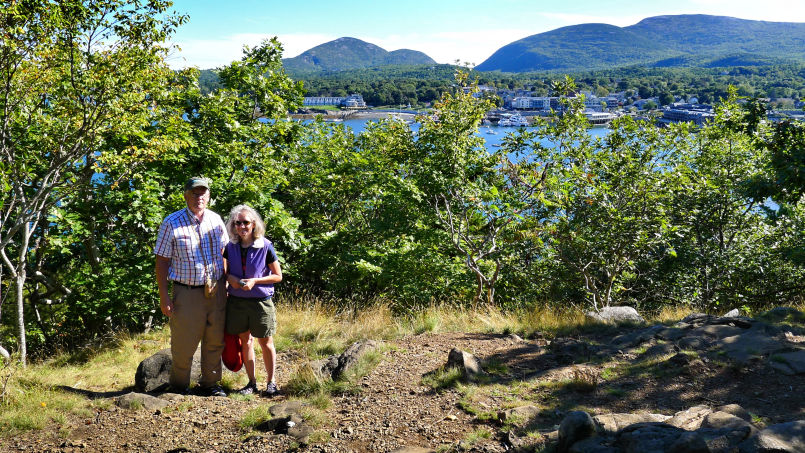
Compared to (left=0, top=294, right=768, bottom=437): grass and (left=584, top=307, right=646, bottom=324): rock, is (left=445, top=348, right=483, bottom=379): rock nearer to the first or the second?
(left=0, top=294, right=768, bottom=437): grass

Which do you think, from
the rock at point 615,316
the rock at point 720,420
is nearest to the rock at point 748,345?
the rock at point 615,316

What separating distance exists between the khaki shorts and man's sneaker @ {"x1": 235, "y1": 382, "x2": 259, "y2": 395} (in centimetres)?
55

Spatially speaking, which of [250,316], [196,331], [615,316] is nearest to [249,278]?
[250,316]

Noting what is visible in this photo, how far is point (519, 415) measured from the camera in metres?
3.97

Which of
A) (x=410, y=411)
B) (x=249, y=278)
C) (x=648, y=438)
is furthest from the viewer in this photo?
(x=249, y=278)

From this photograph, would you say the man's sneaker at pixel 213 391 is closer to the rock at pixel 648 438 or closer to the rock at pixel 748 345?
the rock at pixel 648 438

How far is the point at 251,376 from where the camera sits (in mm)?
Result: 4832

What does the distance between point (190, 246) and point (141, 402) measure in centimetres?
134

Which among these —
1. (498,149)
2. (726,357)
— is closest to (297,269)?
(498,149)

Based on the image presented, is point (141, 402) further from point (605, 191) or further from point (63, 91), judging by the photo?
point (605, 191)

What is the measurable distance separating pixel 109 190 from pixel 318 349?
3496mm

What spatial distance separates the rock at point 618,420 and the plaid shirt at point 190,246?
3.13 meters

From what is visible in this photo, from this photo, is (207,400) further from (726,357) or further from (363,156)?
(363,156)

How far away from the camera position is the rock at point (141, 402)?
14.2 feet
